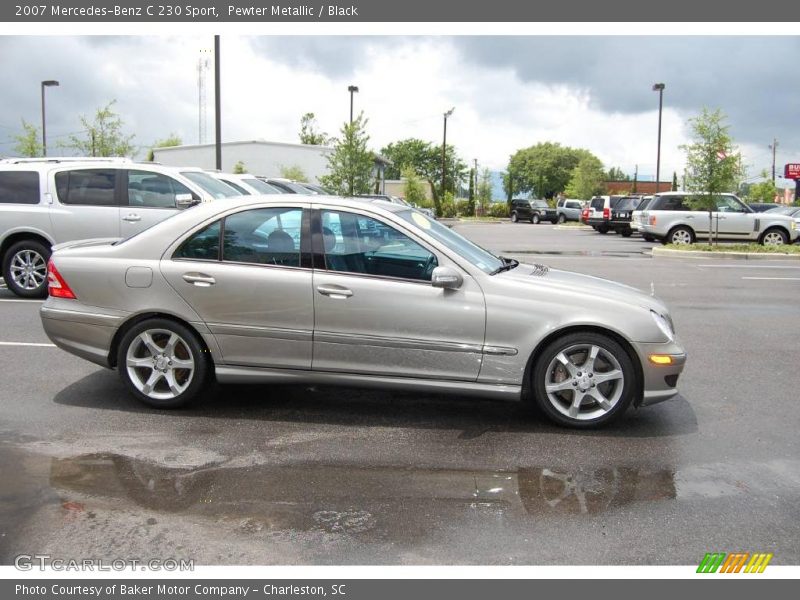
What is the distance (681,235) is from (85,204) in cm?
1897

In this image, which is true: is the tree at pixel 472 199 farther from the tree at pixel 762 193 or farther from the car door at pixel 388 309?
the car door at pixel 388 309

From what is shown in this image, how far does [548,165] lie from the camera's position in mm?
126438

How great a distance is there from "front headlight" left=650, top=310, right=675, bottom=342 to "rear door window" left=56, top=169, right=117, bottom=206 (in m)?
8.01

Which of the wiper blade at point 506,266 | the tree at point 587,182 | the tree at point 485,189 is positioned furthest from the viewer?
the tree at point 485,189

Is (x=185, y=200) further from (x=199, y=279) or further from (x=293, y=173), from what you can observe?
(x=293, y=173)

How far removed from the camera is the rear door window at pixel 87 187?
11.0 meters

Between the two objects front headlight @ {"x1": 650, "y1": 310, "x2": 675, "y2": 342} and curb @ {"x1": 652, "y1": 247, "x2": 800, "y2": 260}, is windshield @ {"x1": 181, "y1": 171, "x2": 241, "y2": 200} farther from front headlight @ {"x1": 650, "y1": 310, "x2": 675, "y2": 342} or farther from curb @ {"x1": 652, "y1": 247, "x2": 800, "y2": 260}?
curb @ {"x1": 652, "y1": 247, "x2": 800, "y2": 260}

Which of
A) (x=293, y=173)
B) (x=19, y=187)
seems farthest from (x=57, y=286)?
(x=293, y=173)

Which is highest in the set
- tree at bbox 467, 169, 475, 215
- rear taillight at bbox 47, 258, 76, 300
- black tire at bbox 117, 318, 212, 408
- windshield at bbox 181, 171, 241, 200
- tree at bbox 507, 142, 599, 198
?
tree at bbox 507, 142, 599, 198

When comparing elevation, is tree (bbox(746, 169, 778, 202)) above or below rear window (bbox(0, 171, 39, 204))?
above

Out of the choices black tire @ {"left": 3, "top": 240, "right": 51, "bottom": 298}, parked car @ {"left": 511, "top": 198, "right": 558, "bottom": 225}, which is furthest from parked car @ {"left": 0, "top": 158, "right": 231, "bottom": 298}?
parked car @ {"left": 511, "top": 198, "right": 558, "bottom": 225}

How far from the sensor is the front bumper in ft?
17.6

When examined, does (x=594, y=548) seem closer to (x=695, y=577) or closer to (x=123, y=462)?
(x=695, y=577)

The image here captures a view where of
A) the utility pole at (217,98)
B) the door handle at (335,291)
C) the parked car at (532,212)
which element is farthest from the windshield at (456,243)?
the parked car at (532,212)
